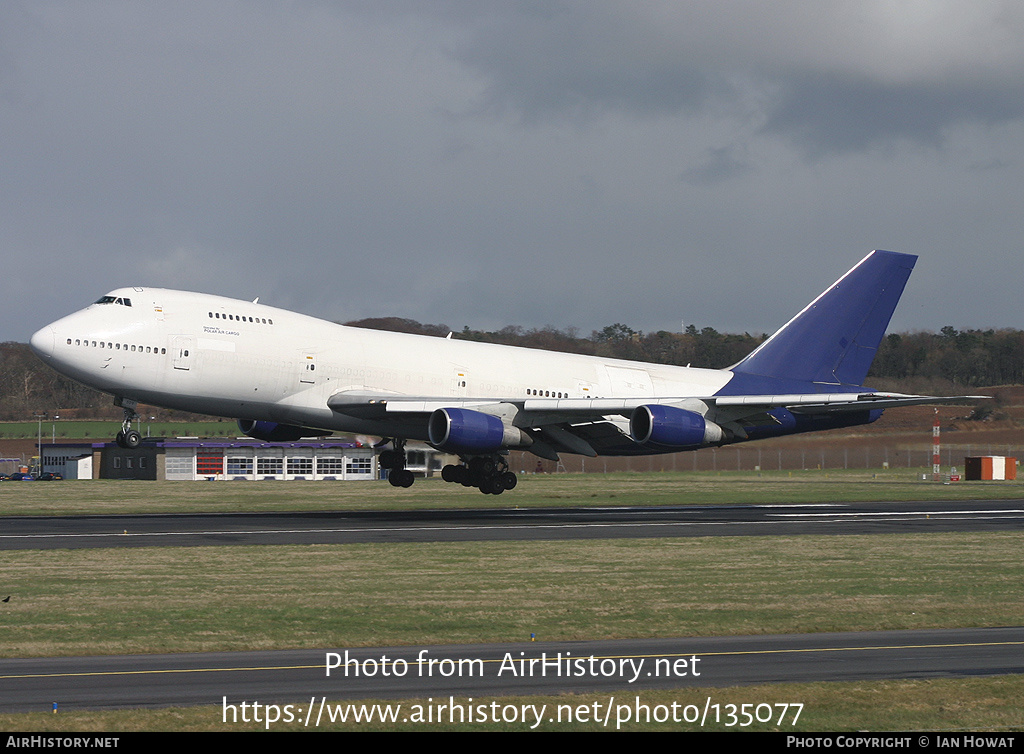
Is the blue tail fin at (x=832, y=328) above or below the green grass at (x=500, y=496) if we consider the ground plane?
above

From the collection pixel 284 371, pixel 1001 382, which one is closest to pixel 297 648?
pixel 284 371

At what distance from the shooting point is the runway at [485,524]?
119ft

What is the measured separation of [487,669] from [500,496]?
4378cm

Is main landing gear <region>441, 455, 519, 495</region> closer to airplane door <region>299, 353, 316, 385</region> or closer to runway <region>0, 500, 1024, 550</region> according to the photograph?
runway <region>0, 500, 1024, 550</region>

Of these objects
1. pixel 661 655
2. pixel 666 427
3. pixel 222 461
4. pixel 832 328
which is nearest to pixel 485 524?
pixel 666 427

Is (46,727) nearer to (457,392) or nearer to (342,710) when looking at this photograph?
(342,710)

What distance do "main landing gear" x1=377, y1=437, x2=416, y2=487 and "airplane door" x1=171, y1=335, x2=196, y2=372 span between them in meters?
10.8

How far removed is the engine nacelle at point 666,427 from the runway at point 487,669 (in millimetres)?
22813

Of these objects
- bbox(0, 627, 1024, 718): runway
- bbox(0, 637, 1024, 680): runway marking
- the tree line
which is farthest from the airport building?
bbox(0, 637, 1024, 680): runway marking

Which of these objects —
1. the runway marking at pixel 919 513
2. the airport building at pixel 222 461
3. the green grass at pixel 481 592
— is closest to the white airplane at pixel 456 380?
the runway marking at pixel 919 513

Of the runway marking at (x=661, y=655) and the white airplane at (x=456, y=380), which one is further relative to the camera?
the white airplane at (x=456, y=380)

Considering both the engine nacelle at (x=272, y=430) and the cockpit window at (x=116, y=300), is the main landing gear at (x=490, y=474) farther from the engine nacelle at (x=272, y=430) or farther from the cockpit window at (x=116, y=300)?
the cockpit window at (x=116, y=300)

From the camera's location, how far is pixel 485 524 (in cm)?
4206
